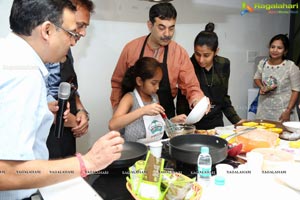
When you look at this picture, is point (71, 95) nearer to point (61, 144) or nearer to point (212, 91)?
point (61, 144)

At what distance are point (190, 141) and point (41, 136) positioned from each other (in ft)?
2.33

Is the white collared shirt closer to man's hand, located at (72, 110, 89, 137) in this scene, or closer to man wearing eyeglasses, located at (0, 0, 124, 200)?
man wearing eyeglasses, located at (0, 0, 124, 200)

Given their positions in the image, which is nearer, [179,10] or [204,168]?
[204,168]

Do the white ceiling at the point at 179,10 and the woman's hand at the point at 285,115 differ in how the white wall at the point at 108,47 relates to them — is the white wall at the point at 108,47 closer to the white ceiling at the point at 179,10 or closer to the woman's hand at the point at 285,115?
the white ceiling at the point at 179,10

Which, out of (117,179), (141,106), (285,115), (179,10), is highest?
(179,10)

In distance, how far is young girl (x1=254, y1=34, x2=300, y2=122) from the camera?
2.97m

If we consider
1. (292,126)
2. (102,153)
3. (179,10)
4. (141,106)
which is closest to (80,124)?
(141,106)

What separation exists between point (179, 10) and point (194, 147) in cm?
208

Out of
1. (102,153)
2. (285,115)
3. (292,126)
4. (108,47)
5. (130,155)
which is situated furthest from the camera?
(285,115)

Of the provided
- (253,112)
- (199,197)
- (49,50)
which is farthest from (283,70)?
(49,50)

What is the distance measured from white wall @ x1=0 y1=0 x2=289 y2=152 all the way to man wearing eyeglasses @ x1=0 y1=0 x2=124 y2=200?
1.48 meters

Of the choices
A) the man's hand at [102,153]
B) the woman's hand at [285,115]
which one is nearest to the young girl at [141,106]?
the man's hand at [102,153]

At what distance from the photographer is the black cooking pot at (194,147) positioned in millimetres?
1138

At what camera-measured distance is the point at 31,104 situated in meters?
0.80
